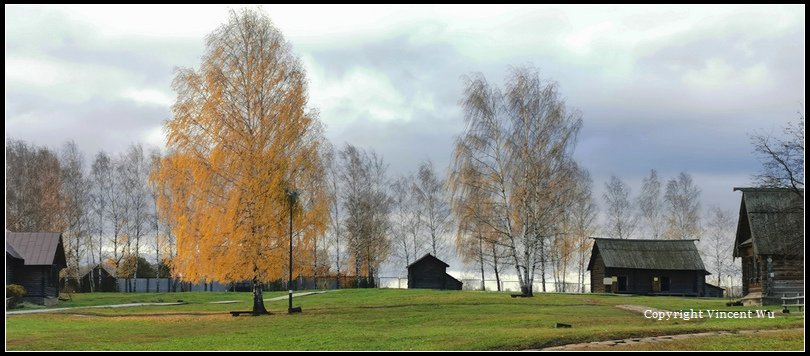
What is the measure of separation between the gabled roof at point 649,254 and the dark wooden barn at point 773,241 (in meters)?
19.0

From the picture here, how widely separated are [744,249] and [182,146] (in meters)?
30.9

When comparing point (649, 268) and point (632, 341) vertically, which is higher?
point (649, 268)

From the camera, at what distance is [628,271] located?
6544 cm

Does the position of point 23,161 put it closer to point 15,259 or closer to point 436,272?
point 15,259

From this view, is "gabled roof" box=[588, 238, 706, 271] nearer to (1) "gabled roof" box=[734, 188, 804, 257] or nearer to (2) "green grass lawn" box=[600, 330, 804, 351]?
(1) "gabled roof" box=[734, 188, 804, 257]

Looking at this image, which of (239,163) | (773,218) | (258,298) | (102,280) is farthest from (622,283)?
(102,280)

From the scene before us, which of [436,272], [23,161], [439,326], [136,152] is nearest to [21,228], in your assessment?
[23,161]

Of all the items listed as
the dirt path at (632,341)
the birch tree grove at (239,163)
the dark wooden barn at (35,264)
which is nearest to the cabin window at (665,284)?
the birch tree grove at (239,163)

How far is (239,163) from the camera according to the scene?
36188 mm

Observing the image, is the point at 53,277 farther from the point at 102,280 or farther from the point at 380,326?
the point at 380,326

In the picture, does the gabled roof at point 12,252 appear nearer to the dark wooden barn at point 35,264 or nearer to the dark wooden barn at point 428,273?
the dark wooden barn at point 35,264

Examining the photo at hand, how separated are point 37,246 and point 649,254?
145ft

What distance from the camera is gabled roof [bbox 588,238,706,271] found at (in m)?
64.9

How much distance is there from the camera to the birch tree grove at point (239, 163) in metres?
36.0
